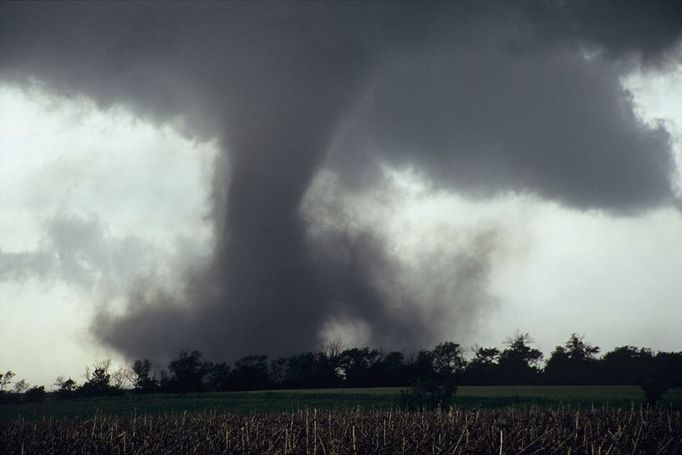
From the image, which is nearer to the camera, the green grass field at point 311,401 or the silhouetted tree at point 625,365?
the green grass field at point 311,401

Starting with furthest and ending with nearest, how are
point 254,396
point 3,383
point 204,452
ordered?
point 3,383
point 254,396
point 204,452

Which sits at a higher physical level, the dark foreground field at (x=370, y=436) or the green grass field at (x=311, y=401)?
the dark foreground field at (x=370, y=436)

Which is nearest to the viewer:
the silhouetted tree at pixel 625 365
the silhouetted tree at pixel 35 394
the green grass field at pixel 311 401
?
the green grass field at pixel 311 401

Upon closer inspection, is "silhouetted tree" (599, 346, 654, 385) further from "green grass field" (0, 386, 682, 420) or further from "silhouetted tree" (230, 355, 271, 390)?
"silhouetted tree" (230, 355, 271, 390)

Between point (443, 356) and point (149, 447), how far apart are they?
113 metres

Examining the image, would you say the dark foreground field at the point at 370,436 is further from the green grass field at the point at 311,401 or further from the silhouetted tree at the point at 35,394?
the silhouetted tree at the point at 35,394

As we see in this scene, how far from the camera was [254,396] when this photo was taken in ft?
249

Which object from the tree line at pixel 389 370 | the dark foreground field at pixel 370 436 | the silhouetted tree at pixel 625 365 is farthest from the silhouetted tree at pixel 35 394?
the silhouetted tree at pixel 625 365

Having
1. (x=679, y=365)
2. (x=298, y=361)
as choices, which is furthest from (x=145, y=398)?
(x=679, y=365)

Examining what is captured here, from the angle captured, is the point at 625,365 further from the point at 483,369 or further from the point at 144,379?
the point at 144,379

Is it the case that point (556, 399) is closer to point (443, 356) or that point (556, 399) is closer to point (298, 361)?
point (443, 356)

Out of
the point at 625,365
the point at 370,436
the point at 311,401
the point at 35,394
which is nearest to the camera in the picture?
the point at 370,436

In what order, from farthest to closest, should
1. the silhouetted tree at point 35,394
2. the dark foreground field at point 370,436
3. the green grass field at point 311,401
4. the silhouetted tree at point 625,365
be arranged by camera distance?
the silhouetted tree at point 625,365
the silhouetted tree at point 35,394
the green grass field at point 311,401
the dark foreground field at point 370,436

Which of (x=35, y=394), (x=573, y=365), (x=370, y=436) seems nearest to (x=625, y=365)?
(x=573, y=365)
